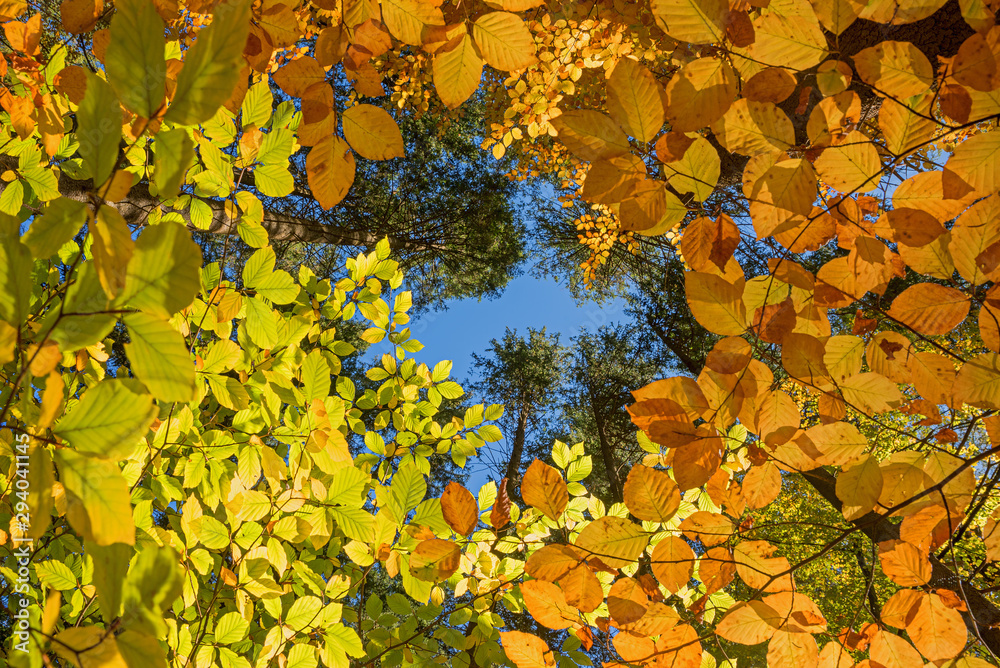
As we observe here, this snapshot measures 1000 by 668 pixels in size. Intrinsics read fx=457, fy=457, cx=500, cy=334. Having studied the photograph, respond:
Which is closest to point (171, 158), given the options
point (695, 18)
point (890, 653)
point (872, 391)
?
point (695, 18)

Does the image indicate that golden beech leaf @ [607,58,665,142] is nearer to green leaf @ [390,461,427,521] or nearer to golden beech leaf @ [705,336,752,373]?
golden beech leaf @ [705,336,752,373]

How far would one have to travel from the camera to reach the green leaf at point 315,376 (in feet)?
4.67

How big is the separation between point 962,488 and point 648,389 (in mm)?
756

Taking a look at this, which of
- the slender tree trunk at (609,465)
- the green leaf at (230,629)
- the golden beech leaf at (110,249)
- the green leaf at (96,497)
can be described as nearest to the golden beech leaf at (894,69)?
the golden beech leaf at (110,249)

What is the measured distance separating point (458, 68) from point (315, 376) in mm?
1017

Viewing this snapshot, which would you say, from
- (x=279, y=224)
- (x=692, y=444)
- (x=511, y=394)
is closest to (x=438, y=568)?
(x=692, y=444)

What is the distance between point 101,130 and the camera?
410 millimetres

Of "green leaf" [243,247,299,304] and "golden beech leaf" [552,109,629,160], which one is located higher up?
"green leaf" [243,247,299,304]

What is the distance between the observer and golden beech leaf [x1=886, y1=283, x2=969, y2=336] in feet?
3.21

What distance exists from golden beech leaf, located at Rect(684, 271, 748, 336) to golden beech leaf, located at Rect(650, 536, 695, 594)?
0.51 meters

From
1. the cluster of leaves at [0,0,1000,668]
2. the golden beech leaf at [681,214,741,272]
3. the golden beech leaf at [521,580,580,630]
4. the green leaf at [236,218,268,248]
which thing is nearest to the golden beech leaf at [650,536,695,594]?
the cluster of leaves at [0,0,1000,668]

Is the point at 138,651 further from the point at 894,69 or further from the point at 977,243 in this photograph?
the point at 977,243

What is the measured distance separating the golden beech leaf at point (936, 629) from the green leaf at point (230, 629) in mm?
1759

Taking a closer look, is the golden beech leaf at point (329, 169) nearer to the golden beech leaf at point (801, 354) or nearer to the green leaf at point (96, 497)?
the green leaf at point (96, 497)
